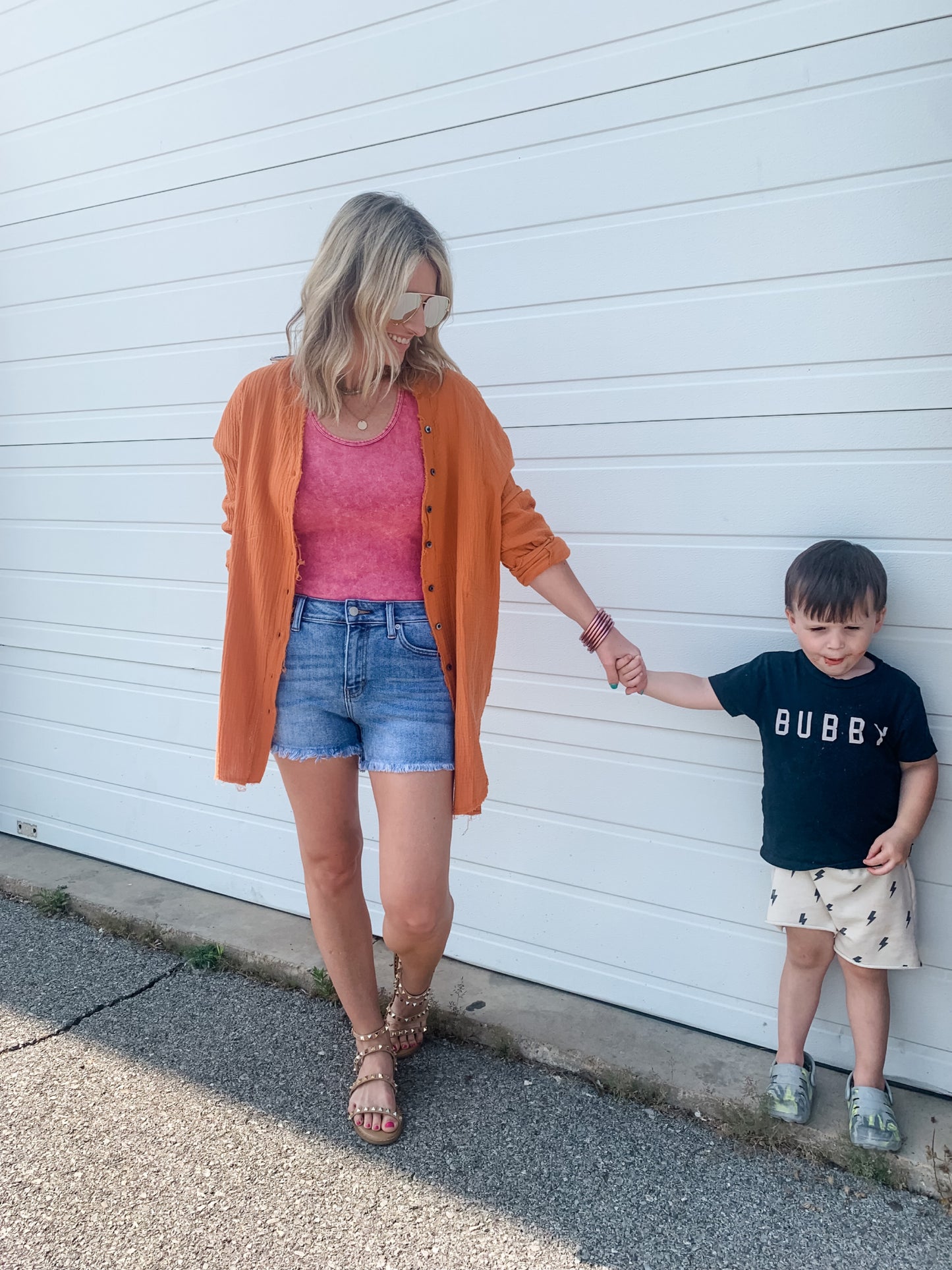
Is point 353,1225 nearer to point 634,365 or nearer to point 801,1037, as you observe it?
point 801,1037

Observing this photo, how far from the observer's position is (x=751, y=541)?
2.62 metres

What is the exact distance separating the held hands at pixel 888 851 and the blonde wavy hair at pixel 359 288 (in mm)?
1616

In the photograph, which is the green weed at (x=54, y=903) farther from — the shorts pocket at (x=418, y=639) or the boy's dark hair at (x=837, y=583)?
the boy's dark hair at (x=837, y=583)

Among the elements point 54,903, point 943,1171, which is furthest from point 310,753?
point 54,903

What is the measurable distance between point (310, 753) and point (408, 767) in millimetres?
243

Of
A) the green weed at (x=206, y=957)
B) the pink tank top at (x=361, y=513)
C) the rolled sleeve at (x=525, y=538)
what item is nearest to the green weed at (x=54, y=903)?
the green weed at (x=206, y=957)

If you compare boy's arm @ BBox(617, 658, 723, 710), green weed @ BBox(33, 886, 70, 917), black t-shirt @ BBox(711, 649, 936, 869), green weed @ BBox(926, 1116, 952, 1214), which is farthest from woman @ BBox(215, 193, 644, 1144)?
green weed @ BBox(33, 886, 70, 917)

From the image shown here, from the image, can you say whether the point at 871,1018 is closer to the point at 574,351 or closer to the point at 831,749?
the point at 831,749

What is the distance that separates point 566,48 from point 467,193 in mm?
475

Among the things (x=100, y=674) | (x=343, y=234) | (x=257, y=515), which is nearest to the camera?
(x=343, y=234)

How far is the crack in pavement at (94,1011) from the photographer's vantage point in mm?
2906

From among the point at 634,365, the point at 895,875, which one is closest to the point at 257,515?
the point at 634,365

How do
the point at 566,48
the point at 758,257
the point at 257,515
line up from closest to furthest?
the point at 257,515 → the point at 758,257 → the point at 566,48

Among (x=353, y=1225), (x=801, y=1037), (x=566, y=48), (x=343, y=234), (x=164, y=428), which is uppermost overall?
(x=566, y=48)
